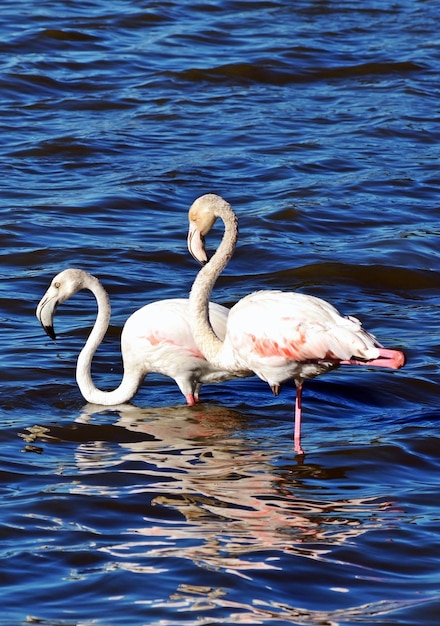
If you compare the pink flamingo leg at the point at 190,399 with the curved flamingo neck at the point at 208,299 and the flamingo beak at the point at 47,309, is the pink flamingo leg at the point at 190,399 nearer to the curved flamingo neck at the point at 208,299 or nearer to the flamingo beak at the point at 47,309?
the curved flamingo neck at the point at 208,299

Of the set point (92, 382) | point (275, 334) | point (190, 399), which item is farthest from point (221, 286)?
point (275, 334)

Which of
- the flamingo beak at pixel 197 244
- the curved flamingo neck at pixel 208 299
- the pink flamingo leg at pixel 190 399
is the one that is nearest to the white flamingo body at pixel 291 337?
the curved flamingo neck at pixel 208 299

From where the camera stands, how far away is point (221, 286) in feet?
33.5

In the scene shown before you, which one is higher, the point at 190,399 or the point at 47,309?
the point at 47,309

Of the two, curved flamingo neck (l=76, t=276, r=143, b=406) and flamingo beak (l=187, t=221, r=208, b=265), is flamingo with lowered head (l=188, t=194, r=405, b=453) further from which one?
curved flamingo neck (l=76, t=276, r=143, b=406)

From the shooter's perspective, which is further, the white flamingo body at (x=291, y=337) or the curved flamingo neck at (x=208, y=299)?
the curved flamingo neck at (x=208, y=299)

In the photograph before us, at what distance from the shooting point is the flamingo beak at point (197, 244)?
7.59 meters

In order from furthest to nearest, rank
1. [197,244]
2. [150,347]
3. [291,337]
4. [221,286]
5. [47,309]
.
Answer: [221,286] → [47,309] → [150,347] → [197,244] → [291,337]

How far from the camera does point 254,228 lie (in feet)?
37.8

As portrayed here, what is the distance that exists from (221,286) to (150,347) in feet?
8.02

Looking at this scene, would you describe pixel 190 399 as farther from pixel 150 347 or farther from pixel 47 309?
pixel 47 309

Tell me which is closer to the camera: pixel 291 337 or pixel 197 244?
pixel 291 337

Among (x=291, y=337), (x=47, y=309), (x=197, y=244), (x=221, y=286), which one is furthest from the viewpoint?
(x=221, y=286)

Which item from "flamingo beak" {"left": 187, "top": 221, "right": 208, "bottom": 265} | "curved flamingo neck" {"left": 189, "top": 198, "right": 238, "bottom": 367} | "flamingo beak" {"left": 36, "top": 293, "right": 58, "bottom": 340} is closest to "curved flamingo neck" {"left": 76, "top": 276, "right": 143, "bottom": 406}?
"flamingo beak" {"left": 36, "top": 293, "right": 58, "bottom": 340}
